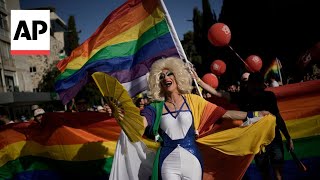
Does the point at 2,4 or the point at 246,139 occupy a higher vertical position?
the point at 2,4

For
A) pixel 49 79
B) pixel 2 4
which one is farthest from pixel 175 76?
pixel 2 4

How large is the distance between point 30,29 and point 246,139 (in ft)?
32.9

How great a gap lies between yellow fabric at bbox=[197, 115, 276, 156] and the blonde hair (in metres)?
0.66

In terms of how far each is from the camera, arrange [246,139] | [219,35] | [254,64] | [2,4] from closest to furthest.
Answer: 1. [246,139]
2. [219,35]
3. [254,64]
4. [2,4]

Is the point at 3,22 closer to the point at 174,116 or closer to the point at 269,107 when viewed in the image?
the point at 269,107

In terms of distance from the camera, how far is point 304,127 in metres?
4.74

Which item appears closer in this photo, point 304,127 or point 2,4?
point 304,127

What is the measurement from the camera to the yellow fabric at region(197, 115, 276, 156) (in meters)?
3.43

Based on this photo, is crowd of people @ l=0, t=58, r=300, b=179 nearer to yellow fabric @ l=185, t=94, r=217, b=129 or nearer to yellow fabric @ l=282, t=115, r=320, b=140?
yellow fabric @ l=185, t=94, r=217, b=129

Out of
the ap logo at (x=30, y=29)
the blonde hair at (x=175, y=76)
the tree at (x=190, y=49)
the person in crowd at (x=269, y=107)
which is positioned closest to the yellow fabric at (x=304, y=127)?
the person in crowd at (x=269, y=107)

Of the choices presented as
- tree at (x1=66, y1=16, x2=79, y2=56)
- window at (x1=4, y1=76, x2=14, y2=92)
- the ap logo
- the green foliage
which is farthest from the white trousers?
tree at (x1=66, y1=16, x2=79, y2=56)

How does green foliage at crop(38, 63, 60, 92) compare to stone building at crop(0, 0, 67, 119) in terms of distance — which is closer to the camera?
stone building at crop(0, 0, 67, 119)

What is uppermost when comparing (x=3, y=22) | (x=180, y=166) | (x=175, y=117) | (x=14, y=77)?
(x=3, y=22)

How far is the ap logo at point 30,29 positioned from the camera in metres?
10.9
